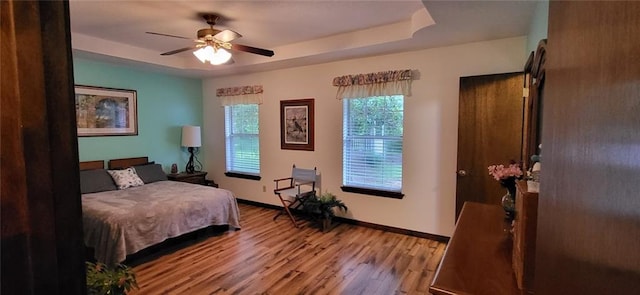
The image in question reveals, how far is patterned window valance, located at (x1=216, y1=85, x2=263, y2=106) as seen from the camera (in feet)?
16.7

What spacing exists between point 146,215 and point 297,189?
2017 mm

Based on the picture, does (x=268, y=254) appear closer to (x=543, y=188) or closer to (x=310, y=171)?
(x=310, y=171)

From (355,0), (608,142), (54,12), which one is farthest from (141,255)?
(608,142)

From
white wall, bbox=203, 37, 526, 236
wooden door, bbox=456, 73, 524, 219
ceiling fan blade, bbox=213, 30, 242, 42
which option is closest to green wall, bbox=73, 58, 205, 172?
white wall, bbox=203, 37, 526, 236

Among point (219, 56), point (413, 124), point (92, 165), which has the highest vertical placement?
point (219, 56)

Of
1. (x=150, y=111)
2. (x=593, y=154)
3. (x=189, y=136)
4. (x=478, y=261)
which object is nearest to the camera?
(x=593, y=154)

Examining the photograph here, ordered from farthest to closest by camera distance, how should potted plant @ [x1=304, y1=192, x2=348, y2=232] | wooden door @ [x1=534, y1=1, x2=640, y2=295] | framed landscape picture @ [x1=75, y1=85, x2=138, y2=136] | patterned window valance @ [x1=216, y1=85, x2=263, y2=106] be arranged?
patterned window valance @ [x1=216, y1=85, x2=263, y2=106] → framed landscape picture @ [x1=75, y1=85, x2=138, y2=136] → potted plant @ [x1=304, y1=192, x2=348, y2=232] → wooden door @ [x1=534, y1=1, x2=640, y2=295]

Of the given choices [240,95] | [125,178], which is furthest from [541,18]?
[125,178]

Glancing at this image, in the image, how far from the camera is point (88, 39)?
146 inches

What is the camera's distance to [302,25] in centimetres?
329

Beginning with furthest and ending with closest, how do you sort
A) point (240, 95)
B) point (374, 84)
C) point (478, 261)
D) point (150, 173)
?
point (240, 95), point (150, 173), point (374, 84), point (478, 261)

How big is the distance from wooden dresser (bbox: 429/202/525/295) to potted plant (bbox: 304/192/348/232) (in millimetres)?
2383

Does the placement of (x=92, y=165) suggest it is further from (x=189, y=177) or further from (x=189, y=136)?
(x=189, y=136)

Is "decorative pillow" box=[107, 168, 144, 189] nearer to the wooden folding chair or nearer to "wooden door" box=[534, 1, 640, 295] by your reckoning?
the wooden folding chair
